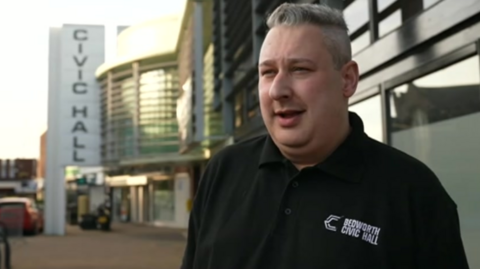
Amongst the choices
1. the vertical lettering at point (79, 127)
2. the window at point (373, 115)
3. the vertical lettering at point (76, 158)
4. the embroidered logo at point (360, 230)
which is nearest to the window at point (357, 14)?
the window at point (373, 115)

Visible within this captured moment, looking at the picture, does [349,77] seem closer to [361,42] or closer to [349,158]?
[349,158]

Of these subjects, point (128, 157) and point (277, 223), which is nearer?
point (277, 223)

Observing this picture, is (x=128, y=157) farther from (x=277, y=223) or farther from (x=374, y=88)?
(x=277, y=223)

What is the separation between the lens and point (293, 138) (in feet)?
5.50

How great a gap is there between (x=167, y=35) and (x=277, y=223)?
33168 millimetres

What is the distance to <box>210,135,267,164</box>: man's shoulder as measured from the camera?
1.91m

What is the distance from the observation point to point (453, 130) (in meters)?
5.25

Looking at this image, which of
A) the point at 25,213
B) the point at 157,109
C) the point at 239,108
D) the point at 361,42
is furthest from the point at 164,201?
the point at 361,42

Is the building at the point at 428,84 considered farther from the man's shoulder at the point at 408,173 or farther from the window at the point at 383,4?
the man's shoulder at the point at 408,173

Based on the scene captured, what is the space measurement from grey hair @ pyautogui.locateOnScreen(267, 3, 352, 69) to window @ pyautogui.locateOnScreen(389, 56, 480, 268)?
3362 mm

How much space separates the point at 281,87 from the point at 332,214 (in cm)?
34

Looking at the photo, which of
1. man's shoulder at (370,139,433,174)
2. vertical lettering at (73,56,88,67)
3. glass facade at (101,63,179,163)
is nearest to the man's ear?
man's shoulder at (370,139,433,174)

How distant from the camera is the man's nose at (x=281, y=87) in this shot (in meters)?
1.65

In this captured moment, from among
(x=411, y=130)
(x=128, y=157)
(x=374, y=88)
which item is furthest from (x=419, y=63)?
(x=128, y=157)
